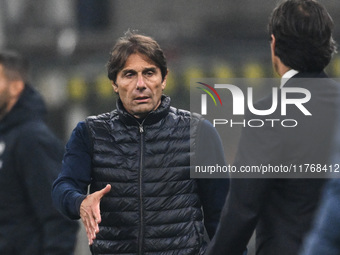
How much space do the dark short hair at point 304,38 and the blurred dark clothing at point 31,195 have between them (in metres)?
1.11

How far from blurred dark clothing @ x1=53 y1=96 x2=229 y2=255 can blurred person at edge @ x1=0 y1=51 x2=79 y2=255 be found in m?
0.34

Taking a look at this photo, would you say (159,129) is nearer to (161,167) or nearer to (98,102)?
(161,167)

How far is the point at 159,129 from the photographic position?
265 cm

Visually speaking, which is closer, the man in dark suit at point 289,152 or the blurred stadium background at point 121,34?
the man in dark suit at point 289,152

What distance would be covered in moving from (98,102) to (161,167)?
4.38 metres

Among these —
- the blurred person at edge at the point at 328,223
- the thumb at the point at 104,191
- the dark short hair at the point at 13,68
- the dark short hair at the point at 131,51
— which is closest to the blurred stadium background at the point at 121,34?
the dark short hair at the point at 13,68

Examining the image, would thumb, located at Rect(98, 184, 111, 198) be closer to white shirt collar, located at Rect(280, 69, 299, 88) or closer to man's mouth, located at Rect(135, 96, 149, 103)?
man's mouth, located at Rect(135, 96, 149, 103)

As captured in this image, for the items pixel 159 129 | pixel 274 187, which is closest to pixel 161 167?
pixel 159 129

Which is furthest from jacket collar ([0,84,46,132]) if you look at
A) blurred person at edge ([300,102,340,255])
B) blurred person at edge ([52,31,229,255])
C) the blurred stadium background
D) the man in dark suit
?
the blurred stadium background

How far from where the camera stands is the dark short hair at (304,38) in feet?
7.17

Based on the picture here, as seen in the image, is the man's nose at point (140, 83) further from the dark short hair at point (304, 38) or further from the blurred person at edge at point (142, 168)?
the dark short hair at point (304, 38)

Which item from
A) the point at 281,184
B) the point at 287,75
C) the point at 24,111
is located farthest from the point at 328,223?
the point at 24,111

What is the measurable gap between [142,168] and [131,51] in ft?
1.19

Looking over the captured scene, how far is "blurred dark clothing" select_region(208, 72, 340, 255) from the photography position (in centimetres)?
210
